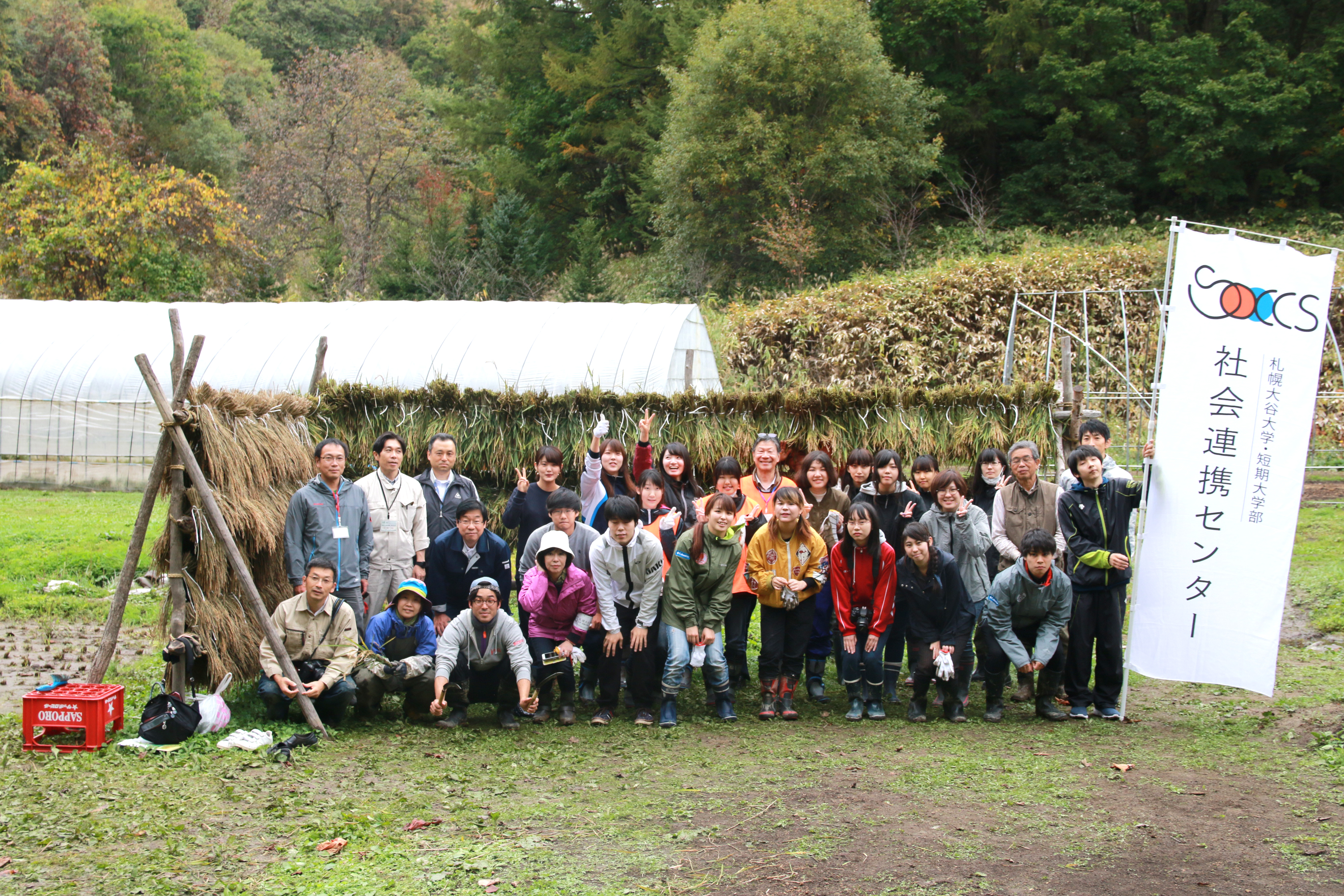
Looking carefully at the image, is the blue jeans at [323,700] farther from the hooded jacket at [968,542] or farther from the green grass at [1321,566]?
the green grass at [1321,566]

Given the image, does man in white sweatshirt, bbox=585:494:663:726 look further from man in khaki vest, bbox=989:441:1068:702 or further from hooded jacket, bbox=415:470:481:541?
man in khaki vest, bbox=989:441:1068:702

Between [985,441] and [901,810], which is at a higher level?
[985,441]

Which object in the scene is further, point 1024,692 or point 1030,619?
point 1024,692

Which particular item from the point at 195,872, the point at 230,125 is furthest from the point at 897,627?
the point at 230,125

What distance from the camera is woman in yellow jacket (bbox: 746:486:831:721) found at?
6.22 meters

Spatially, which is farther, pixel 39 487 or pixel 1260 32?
pixel 1260 32

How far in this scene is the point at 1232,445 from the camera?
572 centimetres

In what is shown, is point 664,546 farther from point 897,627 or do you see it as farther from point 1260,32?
point 1260,32

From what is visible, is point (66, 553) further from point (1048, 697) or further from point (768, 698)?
point (1048, 697)

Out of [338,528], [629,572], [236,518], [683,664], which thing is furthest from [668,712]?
[236,518]

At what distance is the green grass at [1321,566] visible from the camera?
8.34m

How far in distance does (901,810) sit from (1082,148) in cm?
2388

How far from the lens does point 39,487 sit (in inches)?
561

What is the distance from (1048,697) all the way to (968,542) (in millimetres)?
994
